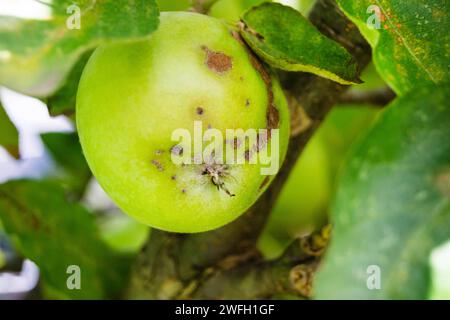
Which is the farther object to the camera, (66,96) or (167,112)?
(66,96)

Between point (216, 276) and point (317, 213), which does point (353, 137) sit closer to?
point (317, 213)

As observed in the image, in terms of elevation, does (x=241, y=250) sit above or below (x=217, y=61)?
below

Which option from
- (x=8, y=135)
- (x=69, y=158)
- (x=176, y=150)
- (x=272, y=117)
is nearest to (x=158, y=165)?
(x=176, y=150)

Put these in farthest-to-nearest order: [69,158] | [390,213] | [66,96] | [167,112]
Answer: [69,158]
[66,96]
[167,112]
[390,213]

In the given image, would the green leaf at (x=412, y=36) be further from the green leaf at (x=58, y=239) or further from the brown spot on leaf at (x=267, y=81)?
the green leaf at (x=58, y=239)

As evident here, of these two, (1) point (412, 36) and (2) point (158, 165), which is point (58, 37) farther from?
(1) point (412, 36)
